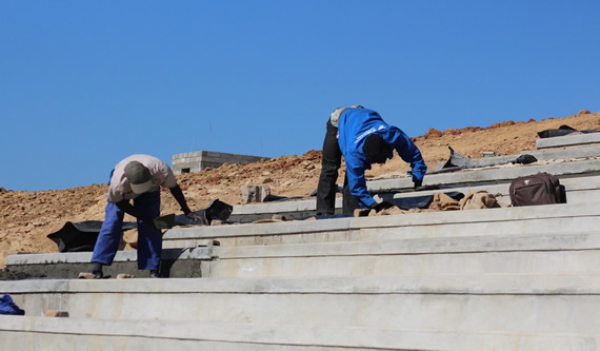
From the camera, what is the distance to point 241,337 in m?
4.48

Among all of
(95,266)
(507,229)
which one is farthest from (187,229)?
(507,229)

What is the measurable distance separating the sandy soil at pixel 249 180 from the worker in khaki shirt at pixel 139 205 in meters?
5.88

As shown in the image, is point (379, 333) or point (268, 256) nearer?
point (379, 333)

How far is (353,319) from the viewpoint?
461 cm

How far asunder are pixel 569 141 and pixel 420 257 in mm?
6265

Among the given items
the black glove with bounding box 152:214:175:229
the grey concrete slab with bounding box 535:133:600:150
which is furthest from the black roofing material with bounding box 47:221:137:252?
the grey concrete slab with bounding box 535:133:600:150

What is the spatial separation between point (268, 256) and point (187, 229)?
5.58 feet

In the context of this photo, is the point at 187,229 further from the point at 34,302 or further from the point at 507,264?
the point at 507,264

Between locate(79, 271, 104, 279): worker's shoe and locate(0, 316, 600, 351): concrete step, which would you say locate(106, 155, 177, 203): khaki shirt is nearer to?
locate(79, 271, 104, 279): worker's shoe

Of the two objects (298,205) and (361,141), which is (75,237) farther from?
(361,141)

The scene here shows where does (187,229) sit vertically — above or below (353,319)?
above

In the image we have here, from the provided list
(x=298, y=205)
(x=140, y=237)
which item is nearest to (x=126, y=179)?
(x=140, y=237)

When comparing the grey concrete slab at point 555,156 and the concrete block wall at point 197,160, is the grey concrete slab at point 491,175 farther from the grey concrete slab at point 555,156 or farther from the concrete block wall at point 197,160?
the concrete block wall at point 197,160

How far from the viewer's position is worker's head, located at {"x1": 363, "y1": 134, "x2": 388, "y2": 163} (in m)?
7.11
